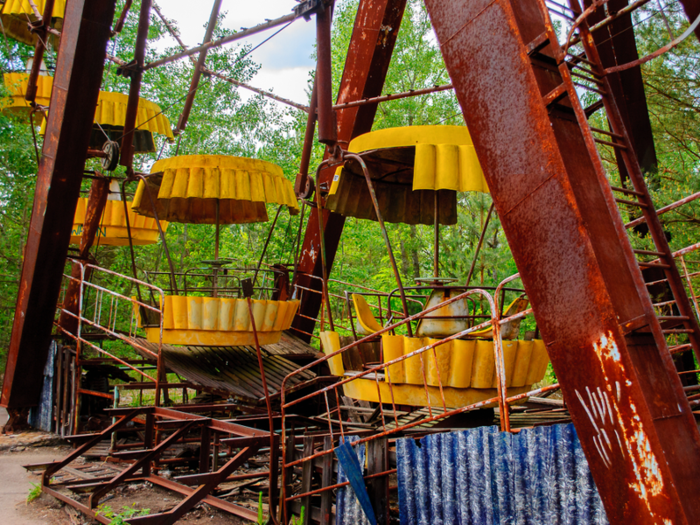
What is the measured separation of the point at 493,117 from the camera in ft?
10.9

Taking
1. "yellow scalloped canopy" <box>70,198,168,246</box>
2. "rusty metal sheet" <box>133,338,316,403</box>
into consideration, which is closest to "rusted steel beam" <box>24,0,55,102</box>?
"yellow scalloped canopy" <box>70,198,168,246</box>

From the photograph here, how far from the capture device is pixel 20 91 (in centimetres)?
1191

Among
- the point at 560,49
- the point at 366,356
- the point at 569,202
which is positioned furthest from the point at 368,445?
the point at 560,49

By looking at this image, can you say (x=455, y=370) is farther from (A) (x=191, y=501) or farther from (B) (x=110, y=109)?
(B) (x=110, y=109)

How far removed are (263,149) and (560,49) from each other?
22982mm

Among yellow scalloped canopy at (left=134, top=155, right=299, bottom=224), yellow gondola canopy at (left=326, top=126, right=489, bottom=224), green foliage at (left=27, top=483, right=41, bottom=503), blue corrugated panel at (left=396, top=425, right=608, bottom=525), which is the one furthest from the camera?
yellow scalloped canopy at (left=134, top=155, right=299, bottom=224)

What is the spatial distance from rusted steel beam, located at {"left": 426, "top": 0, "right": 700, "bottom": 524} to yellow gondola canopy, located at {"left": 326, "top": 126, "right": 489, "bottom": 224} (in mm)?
2011

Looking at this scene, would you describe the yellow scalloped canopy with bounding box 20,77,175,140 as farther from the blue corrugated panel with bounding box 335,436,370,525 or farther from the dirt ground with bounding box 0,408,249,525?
the blue corrugated panel with bounding box 335,436,370,525

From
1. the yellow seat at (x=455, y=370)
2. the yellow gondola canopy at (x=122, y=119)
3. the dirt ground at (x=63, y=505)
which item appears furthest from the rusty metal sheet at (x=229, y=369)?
the yellow gondola canopy at (x=122, y=119)

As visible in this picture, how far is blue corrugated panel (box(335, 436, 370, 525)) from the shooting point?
510cm

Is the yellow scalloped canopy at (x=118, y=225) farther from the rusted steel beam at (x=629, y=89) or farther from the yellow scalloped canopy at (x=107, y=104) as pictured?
the rusted steel beam at (x=629, y=89)

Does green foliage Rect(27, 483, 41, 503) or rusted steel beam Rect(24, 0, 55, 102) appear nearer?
green foliage Rect(27, 483, 41, 503)

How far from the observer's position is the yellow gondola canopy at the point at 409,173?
5.53 m

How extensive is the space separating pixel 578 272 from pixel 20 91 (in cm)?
1234
